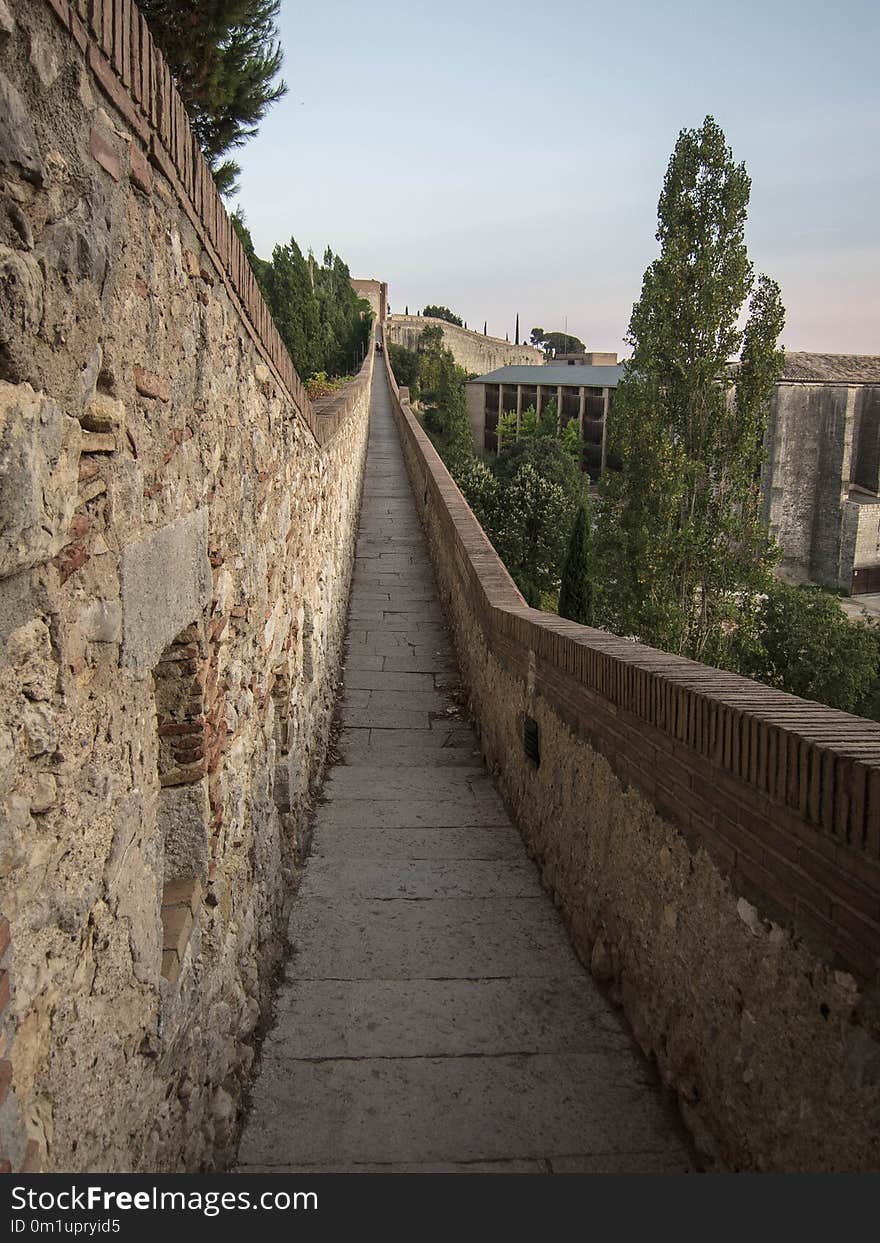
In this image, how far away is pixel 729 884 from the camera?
2387 mm

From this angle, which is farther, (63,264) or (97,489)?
(97,489)

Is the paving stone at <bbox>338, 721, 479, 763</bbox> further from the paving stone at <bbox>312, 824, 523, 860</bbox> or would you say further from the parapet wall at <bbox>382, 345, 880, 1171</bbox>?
the parapet wall at <bbox>382, 345, 880, 1171</bbox>

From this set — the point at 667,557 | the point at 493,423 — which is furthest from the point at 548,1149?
the point at 493,423

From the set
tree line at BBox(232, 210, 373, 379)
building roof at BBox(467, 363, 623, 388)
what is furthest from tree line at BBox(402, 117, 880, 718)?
building roof at BBox(467, 363, 623, 388)

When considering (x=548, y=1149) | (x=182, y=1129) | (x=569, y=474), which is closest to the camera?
(x=182, y=1129)

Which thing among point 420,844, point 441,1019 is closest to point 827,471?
point 420,844

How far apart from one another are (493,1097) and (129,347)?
2352mm

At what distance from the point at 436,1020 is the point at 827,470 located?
43.1 metres

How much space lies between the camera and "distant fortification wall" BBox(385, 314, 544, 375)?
7000cm

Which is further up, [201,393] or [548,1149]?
[201,393]

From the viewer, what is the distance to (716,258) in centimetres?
1856

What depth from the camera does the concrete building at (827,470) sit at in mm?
40312

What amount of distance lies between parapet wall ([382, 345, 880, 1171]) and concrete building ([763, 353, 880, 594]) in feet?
129

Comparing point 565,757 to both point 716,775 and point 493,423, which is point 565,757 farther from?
point 493,423
